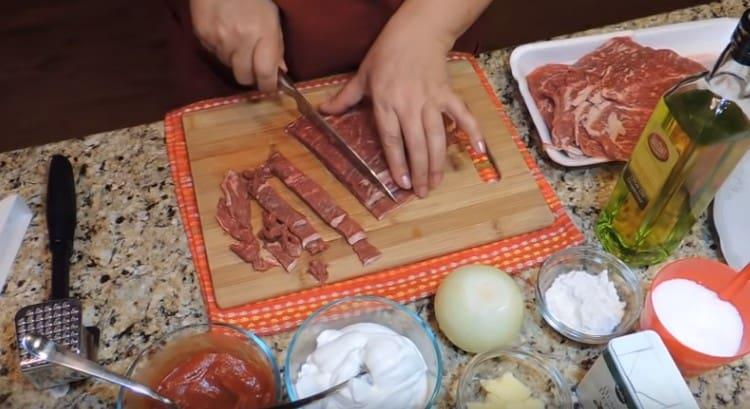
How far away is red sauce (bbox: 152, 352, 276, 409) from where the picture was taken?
88 cm

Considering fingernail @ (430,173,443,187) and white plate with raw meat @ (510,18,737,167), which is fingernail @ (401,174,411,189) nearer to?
fingernail @ (430,173,443,187)

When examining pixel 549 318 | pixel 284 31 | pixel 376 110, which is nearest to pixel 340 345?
pixel 549 318

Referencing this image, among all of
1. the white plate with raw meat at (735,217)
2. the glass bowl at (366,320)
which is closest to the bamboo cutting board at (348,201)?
the glass bowl at (366,320)

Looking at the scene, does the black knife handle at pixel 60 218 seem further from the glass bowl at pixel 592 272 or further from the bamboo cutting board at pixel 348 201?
the glass bowl at pixel 592 272

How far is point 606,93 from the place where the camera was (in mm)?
1305

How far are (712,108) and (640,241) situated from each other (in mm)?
253

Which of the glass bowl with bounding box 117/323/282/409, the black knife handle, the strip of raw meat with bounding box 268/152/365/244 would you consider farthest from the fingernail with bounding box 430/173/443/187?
the black knife handle

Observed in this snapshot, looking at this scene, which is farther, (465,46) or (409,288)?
(465,46)

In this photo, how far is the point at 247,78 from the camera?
129cm

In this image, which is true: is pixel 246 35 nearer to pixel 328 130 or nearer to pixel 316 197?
pixel 328 130

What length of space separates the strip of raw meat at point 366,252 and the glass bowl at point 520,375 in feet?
0.79

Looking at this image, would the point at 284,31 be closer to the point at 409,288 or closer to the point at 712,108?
the point at 409,288

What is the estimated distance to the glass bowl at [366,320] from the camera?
3.04 feet

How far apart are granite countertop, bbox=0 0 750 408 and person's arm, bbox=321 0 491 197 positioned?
0.19 m
